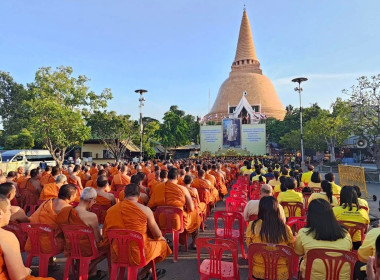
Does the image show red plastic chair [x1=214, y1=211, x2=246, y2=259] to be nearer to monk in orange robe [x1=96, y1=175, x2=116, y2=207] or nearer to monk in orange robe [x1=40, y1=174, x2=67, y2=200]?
monk in orange robe [x1=96, y1=175, x2=116, y2=207]

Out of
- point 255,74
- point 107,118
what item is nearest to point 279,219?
Result: point 107,118

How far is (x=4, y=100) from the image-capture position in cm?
3048

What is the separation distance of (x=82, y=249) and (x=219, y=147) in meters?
33.3

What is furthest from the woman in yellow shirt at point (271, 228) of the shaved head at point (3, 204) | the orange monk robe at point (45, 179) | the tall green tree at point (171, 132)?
the tall green tree at point (171, 132)

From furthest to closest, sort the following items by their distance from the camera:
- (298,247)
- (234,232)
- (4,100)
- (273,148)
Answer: (273,148) → (4,100) → (234,232) → (298,247)

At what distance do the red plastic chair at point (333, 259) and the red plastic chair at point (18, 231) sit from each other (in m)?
3.45

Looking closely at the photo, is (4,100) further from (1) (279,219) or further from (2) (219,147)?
(1) (279,219)

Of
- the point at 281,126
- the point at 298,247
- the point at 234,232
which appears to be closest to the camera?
the point at 298,247

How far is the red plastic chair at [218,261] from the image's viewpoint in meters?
2.63

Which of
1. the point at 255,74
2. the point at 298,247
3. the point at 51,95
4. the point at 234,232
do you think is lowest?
the point at 234,232

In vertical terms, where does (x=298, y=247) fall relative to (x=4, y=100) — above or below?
below

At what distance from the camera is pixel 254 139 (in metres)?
34.9

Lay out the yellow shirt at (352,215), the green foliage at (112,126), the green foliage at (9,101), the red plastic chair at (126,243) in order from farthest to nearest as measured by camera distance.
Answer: the green foliage at (9,101) → the green foliage at (112,126) → the yellow shirt at (352,215) → the red plastic chair at (126,243)

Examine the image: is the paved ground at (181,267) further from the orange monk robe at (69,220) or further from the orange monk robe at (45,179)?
the orange monk robe at (45,179)
